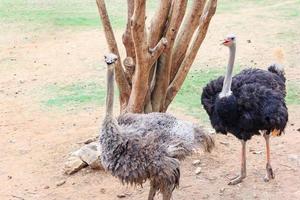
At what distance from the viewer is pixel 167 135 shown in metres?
4.61

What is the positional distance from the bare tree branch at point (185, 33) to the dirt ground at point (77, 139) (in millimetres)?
982

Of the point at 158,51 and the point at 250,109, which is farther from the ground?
the point at 158,51

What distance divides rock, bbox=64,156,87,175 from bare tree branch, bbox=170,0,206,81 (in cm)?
132

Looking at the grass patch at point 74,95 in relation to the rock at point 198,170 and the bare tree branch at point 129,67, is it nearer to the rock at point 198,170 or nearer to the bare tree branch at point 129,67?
the bare tree branch at point 129,67

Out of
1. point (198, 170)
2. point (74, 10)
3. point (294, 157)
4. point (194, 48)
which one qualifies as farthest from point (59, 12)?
point (294, 157)

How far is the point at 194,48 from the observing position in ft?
18.9

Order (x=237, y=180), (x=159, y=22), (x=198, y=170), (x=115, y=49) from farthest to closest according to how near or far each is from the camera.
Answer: (x=115, y=49) → (x=159, y=22) → (x=198, y=170) → (x=237, y=180)

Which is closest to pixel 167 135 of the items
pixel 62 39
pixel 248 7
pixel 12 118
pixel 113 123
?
pixel 113 123

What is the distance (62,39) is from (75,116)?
4.05 m

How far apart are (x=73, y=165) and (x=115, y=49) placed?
123cm

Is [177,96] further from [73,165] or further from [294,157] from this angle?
[73,165]

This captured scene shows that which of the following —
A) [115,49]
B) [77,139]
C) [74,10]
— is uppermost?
[115,49]

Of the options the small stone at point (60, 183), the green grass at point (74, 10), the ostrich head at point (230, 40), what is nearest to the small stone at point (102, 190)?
the small stone at point (60, 183)

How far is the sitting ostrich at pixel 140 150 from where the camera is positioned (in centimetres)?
435
